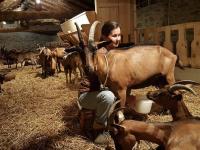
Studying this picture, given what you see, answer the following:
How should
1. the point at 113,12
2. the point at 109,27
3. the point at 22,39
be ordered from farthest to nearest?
1. the point at 22,39
2. the point at 113,12
3. the point at 109,27

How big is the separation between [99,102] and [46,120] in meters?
1.53

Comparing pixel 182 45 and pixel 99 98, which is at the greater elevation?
pixel 182 45

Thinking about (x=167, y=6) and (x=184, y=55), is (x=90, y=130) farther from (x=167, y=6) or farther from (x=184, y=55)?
(x=167, y=6)

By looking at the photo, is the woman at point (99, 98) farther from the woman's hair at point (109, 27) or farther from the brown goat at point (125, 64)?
the brown goat at point (125, 64)

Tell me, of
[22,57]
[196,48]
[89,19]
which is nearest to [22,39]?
[22,57]

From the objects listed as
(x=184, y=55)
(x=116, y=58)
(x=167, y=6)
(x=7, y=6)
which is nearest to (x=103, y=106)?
(x=116, y=58)

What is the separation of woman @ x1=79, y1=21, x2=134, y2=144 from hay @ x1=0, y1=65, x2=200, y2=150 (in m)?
0.22

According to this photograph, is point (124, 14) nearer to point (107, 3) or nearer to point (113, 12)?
point (113, 12)

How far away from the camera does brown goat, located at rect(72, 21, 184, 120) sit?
265 cm

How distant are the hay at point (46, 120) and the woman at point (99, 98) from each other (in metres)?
0.22

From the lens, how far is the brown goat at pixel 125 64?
8.68 feet

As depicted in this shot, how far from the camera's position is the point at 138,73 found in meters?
3.21

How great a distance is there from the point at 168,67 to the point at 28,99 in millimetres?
3770

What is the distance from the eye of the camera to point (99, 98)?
2.90 m
